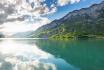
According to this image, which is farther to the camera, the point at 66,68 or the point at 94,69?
the point at 66,68

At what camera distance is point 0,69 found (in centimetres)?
5475

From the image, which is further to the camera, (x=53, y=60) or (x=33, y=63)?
(x=53, y=60)

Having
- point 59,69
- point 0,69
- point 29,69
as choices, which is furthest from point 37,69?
point 0,69

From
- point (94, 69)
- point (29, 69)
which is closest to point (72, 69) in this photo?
point (94, 69)

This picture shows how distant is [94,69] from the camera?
52.7m

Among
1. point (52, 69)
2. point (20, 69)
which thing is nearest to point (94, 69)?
point (52, 69)

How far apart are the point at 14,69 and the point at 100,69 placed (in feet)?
67.8

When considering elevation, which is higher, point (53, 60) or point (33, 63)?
point (33, 63)

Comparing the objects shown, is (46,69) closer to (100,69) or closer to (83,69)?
(83,69)

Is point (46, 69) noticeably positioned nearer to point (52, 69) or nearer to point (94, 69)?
point (52, 69)

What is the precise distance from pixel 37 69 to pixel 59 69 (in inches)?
208

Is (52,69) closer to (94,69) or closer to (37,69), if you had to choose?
(37,69)

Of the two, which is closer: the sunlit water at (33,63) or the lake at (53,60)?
the sunlit water at (33,63)

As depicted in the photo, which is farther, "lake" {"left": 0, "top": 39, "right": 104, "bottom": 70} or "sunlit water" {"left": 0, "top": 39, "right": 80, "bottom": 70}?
"lake" {"left": 0, "top": 39, "right": 104, "bottom": 70}
